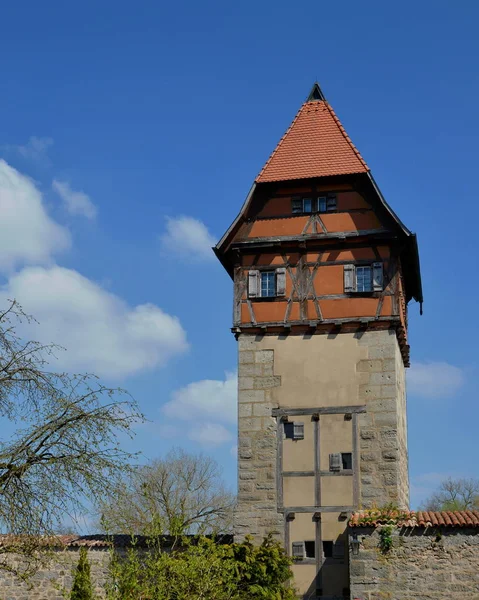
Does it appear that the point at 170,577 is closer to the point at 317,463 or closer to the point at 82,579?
the point at 82,579

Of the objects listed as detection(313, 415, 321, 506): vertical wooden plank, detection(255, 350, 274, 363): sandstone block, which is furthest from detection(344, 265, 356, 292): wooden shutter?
detection(313, 415, 321, 506): vertical wooden plank

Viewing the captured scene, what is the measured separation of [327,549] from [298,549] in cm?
64

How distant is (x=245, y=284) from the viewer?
20766 millimetres

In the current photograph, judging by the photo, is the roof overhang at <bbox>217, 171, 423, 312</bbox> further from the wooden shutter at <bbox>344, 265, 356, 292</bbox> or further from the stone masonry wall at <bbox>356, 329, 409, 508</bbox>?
the stone masonry wall at <bbox>356, 329, 409, 508</bbox>

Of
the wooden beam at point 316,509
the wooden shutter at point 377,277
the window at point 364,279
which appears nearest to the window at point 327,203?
the window at point 364,279

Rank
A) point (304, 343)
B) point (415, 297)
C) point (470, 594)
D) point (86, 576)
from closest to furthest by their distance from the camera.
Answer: point (470, 594) < point (86, 576) < point (304, 343) < point (415, 297)

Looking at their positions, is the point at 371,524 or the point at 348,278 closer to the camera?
the point at 371,524

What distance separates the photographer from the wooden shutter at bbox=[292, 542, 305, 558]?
61.1ft

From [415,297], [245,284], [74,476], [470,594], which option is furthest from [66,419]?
[415,297]

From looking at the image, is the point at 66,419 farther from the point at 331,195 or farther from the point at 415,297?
the point at 415,297

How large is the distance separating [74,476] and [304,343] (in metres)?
10.4

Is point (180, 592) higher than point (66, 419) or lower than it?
lower

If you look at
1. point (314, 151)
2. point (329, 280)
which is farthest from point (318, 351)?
point (314, 151)

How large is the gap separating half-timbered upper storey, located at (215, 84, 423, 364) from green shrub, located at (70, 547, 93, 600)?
626 cm
